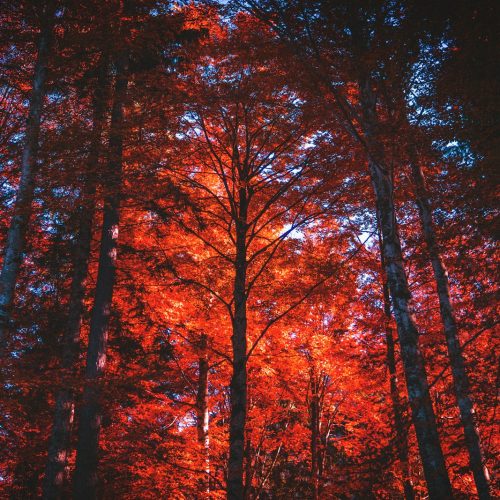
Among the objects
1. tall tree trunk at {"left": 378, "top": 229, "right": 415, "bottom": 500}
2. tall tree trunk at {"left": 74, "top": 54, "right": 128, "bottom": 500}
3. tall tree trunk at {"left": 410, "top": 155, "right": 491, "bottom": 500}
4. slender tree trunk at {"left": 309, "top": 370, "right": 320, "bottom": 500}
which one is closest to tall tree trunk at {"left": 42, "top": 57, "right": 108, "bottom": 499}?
tall tree trunk at {"left": 74, "top": 54, "right": 128, "bottom": 500}

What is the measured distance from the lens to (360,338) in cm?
1297

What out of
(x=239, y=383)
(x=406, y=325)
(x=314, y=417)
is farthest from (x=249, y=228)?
(x=314, y=417)

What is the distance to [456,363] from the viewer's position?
286 inches

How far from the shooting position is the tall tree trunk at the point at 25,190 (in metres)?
7.13

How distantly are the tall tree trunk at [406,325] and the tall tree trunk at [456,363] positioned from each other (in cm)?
72

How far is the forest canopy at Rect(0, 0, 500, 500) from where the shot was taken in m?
6.65

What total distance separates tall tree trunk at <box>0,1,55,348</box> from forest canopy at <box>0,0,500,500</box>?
0.13ft

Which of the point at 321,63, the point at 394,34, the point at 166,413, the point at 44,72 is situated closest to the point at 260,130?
the point at 321,63

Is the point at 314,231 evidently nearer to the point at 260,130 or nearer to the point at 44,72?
the point at 260,130

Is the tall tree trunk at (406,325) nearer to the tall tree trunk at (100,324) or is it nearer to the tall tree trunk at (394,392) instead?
the tall tree trunk at (394,392)

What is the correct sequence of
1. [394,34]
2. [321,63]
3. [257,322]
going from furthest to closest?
[257,322] < [321,63] < [394,34]

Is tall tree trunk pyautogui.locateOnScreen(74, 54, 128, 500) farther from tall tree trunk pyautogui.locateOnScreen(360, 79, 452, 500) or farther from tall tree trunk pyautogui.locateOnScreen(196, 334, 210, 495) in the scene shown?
tall tree trunk pyautogui.locateOnScreen(360, 79, 452, 500)

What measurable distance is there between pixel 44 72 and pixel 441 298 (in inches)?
404

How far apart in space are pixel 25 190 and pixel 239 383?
5.72 m
